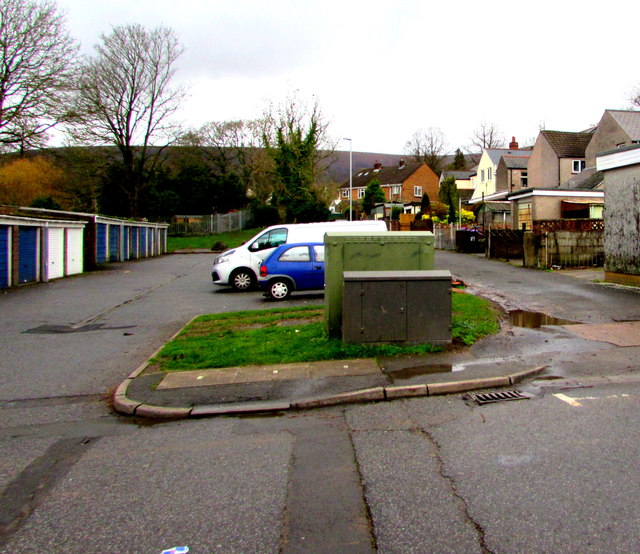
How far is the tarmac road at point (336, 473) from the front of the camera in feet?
11.0

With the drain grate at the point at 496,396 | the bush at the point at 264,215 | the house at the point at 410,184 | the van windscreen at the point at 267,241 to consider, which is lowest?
the drain grate at the point at 496,396

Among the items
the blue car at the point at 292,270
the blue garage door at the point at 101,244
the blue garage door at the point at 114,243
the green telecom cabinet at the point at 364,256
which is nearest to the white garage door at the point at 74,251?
the blue garage door at the point at 101,244

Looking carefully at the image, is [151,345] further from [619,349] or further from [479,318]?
[619,349]

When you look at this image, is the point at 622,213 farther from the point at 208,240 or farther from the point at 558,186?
the point at 208,240

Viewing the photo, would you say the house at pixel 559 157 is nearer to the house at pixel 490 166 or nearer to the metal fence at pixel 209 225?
the house at pixel 490 166

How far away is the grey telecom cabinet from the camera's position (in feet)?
25.7

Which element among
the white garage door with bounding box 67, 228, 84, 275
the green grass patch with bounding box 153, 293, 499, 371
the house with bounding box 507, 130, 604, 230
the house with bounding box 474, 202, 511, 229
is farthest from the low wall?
the white garage door with bounding box 67, 228, 84, 275

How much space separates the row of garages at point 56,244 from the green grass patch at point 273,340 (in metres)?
11.9

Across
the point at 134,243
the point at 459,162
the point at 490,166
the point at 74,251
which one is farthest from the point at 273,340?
the point at 459,162

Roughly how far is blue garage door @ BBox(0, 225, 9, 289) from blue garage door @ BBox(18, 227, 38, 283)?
2.84 ft

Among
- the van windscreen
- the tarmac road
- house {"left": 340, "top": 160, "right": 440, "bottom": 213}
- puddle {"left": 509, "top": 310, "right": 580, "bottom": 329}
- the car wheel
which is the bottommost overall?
the tarmac road

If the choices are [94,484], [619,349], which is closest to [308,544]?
[94,484]

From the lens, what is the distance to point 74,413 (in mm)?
6184

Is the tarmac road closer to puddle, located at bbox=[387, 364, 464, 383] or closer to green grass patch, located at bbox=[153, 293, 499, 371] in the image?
puddle, located at bbox=[387, 364, 464, 383]
